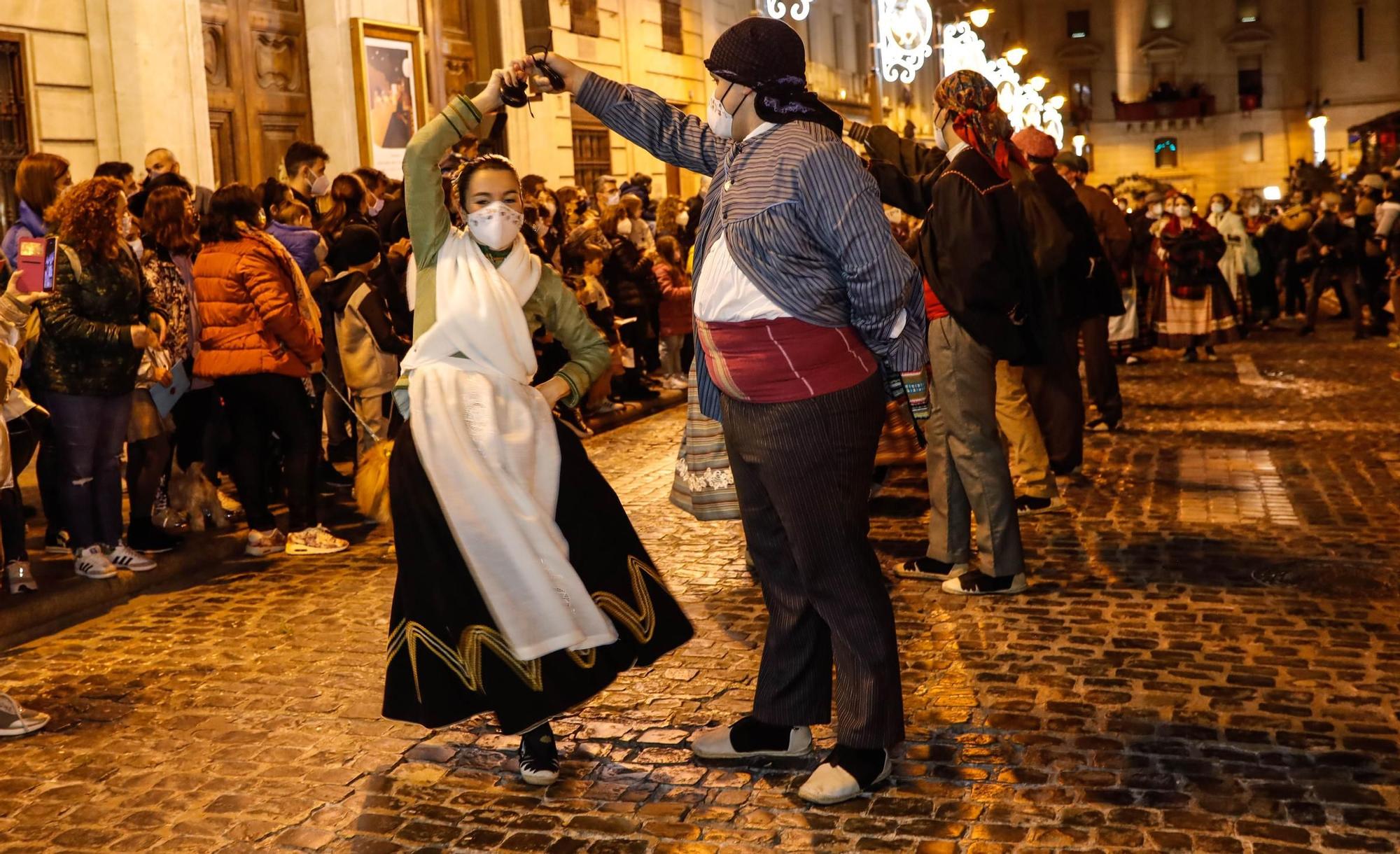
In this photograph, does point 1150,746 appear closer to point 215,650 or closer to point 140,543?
point 215,650

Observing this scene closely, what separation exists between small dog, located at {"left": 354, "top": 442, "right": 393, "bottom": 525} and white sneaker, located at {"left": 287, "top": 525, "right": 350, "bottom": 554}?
2.96 meters

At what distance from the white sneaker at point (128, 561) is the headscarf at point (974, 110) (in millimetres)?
4353

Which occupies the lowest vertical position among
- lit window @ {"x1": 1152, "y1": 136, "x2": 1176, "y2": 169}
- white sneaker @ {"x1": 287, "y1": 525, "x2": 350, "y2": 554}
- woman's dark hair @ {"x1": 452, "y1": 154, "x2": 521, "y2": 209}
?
white sneaker @ {"x1": 287, "y1": 525, "x2": 350, "y2": 554}

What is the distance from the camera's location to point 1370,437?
1066 cm

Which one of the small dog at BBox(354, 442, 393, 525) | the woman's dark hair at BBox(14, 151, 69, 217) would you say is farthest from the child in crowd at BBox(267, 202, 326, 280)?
the small dog at BBox(354, 442, 393, 525)

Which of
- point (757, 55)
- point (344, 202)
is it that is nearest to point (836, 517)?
point (757, 55)

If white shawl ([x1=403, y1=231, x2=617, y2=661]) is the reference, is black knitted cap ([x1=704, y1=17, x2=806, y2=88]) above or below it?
above

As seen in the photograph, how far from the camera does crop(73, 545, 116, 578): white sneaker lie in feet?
24.0

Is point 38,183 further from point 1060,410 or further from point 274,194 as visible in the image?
point 1060,410

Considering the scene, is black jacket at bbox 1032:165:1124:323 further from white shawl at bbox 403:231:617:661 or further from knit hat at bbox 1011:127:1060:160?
white shawl at bbox 403:231:617:661

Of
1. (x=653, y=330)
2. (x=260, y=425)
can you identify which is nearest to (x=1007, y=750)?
(x=260, y=425)

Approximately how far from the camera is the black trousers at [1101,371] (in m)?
11.2

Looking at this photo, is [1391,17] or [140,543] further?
[1391,17]

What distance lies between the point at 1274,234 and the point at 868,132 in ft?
59.3
